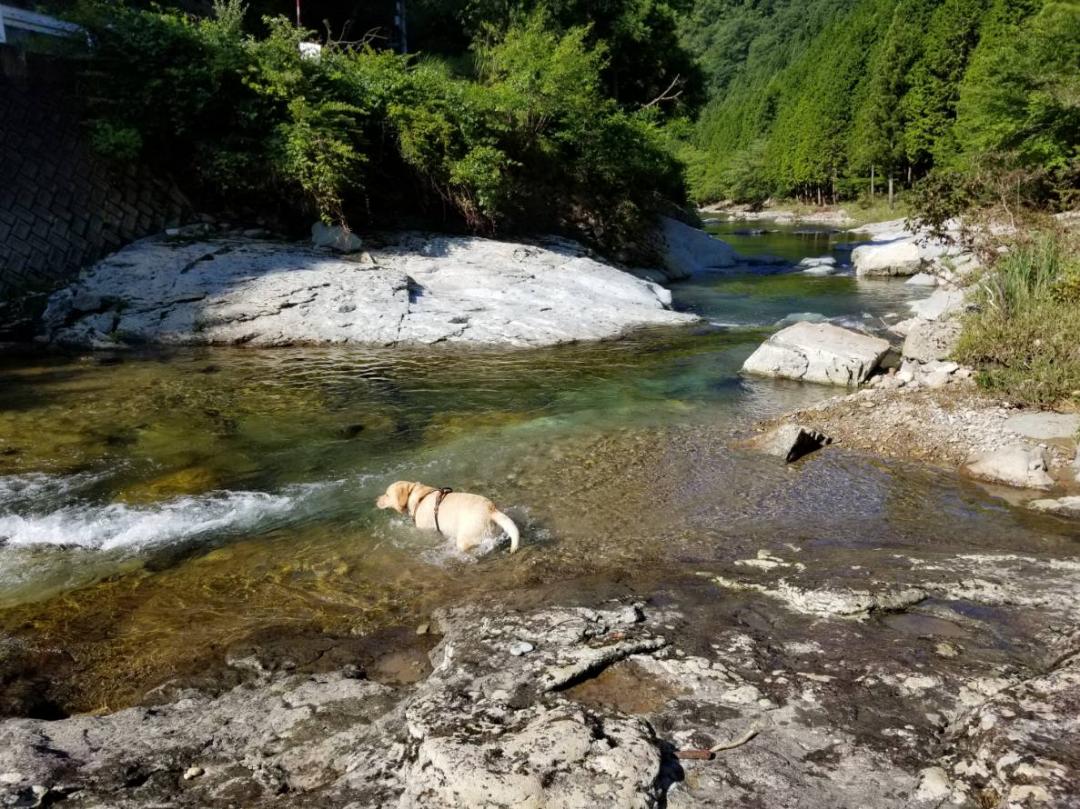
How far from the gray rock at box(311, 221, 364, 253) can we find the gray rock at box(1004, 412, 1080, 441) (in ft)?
38.0

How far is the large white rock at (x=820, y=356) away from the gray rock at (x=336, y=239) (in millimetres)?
8116

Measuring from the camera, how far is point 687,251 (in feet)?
76.8

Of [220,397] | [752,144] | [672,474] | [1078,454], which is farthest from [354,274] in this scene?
[752,144]

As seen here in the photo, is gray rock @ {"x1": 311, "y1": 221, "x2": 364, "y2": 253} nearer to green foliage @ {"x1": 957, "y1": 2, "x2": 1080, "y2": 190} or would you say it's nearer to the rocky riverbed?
the rocky riverbed

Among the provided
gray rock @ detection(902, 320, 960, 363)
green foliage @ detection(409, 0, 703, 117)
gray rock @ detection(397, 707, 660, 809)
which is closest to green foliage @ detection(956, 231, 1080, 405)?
gray rock @ detection(902, 320, 960, 363)

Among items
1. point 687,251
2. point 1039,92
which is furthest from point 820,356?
point 1039,92

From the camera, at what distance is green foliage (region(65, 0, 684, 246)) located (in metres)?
14.4

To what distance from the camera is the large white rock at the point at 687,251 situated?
21625mm

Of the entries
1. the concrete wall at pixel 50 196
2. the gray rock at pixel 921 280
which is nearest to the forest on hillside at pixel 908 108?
the gray rock at pixel 921 280

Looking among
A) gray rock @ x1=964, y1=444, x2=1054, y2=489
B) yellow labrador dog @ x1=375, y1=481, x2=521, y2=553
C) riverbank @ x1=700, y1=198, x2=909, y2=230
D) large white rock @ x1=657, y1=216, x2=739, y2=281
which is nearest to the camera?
yellow labrador dog @ x1=375, y1=481, x2=521, y2=553

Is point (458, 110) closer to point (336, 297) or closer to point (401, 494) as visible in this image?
point (336, 297)

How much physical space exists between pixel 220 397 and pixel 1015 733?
8863mm

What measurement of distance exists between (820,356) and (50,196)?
13180 mm

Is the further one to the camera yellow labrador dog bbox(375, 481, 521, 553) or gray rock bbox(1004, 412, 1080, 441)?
gray rock bbox(1004, 412, 1080, 441)
